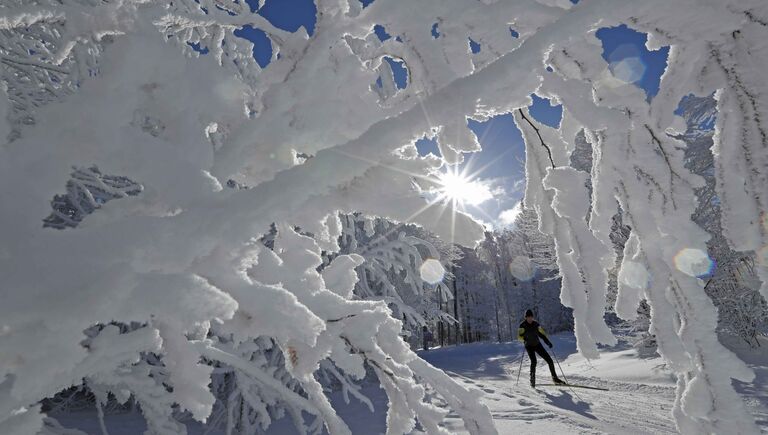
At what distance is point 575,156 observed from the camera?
14984 mm

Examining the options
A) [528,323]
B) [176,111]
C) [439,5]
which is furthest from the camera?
[528,323]

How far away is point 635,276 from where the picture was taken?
1.08 meters

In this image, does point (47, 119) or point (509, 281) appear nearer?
point (47, 119)

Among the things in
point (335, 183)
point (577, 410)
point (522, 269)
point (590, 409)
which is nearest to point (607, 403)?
point (590, 409)

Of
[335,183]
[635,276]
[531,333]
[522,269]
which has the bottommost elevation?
[531,333]

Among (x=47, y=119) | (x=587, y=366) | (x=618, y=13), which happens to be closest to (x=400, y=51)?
(x=618, y=13)

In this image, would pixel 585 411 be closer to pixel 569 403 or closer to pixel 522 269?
pixel 569 403

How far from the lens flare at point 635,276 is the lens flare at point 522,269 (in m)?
40.8

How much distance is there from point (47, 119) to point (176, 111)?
0.54 feet

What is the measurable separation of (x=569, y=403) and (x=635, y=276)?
→ 6.10m

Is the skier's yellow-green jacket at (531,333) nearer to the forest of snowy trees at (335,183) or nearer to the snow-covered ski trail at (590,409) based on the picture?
the snow-covered ski trail at (590,409)

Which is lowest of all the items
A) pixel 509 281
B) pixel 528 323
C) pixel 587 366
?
pixel 587 366

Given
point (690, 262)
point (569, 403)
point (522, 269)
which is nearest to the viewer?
point (690, 262)

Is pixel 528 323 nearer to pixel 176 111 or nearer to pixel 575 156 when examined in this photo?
pixel 575 156
